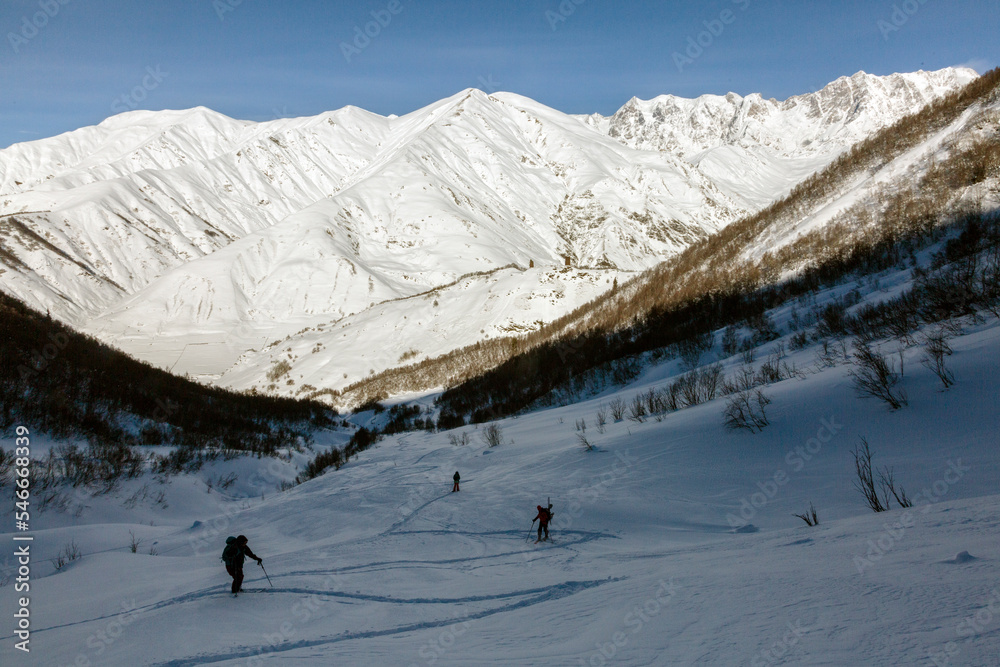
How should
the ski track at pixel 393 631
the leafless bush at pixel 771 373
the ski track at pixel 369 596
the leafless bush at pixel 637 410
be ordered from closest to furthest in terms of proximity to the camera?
Answer: 1. the ski track at pixel 393 631
2. the ski track at pixel 369 596
3. the leafless bush at pixel 771 373
4. the leafless bush at pixel 637 410

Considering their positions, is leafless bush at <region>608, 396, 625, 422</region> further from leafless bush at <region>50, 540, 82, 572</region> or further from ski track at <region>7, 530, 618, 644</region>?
leafless bush at <region>50, 540, 82, 572</region>

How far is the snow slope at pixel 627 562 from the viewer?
320 centimetres

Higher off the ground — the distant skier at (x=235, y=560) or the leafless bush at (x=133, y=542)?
the distant skier at (x=235, y=560)

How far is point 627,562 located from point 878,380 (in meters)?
5.09

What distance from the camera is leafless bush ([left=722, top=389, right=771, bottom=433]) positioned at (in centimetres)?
875

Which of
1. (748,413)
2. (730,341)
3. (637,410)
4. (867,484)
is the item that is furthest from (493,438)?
(867,484)

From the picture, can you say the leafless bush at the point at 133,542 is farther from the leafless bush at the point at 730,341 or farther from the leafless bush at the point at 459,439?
the leafless bush at the point at 730,341

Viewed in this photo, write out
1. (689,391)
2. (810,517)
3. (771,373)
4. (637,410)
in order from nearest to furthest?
(810,517), (771,373), (689,391), (637,410)

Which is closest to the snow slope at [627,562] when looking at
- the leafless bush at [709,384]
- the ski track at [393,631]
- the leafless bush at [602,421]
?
the ski track at [393,631]

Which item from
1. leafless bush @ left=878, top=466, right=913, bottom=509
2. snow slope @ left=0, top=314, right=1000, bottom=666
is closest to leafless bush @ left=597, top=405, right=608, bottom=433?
snow slope @ left=0, top=314, right=1000, bottom=666

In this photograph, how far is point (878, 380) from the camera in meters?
7.80

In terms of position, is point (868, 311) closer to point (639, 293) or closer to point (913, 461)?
point (913, 461)

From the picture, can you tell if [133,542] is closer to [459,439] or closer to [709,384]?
[459,439]

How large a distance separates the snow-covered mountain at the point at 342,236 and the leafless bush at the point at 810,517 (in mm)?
37493
